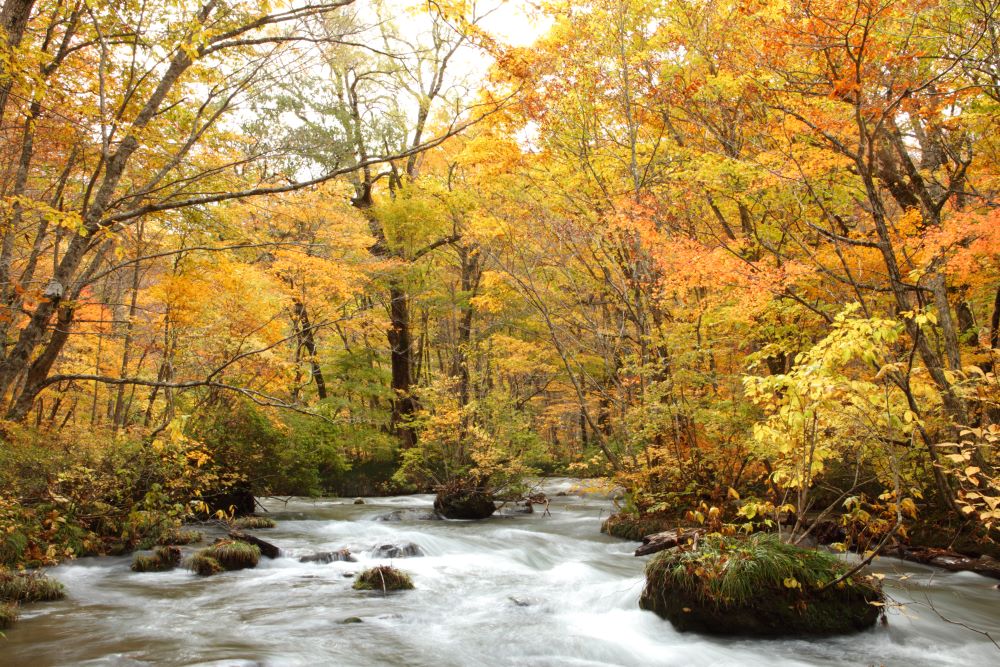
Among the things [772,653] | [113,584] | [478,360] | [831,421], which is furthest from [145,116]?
[478,360]

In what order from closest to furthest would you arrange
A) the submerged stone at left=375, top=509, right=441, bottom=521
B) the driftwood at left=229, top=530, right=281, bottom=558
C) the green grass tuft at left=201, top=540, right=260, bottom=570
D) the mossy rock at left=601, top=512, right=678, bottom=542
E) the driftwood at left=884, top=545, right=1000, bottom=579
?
1. the driftwood at left=884, top=545, right=1000, bottom=579
2. the green grass tuft at left=201, top=540, right=260, bottom=570
3. the driftwood at left=229, top=530, right=281, bottom=558
4. the mossy rock at left=601, top=512, right=678, bottom=542
5. the submerged stone at left=375, top=509, right=441, bottom=521

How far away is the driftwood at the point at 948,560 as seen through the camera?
820cm

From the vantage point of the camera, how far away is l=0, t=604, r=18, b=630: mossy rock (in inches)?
227

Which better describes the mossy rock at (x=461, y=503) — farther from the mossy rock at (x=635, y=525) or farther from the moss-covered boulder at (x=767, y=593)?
the moss-covered boulder at (x=767, y=593)

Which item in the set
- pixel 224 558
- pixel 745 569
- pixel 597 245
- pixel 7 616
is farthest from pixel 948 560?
pixel 7 616

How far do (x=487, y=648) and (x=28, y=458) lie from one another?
6.54 meters

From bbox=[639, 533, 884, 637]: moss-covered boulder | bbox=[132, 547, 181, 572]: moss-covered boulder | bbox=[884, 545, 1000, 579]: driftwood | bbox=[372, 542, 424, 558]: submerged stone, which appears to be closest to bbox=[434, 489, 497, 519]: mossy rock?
bbox=[372, 542, 424, 558]: submerged stone

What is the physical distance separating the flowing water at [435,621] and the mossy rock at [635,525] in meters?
1.17

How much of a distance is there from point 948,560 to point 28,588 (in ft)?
37.9

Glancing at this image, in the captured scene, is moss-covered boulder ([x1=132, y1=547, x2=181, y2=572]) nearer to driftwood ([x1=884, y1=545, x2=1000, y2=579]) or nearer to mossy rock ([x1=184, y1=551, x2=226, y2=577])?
mossy rock ([x1=184, y1=551, x2=226, y2=577])

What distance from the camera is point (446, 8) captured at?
163 inches

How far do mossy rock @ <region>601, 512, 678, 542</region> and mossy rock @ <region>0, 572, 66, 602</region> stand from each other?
28.4 ft

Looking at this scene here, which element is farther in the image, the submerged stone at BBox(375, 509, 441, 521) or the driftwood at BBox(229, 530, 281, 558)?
the submerged stone at BBox(375, 509, 441, 521)

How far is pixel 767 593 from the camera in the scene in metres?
5.85
